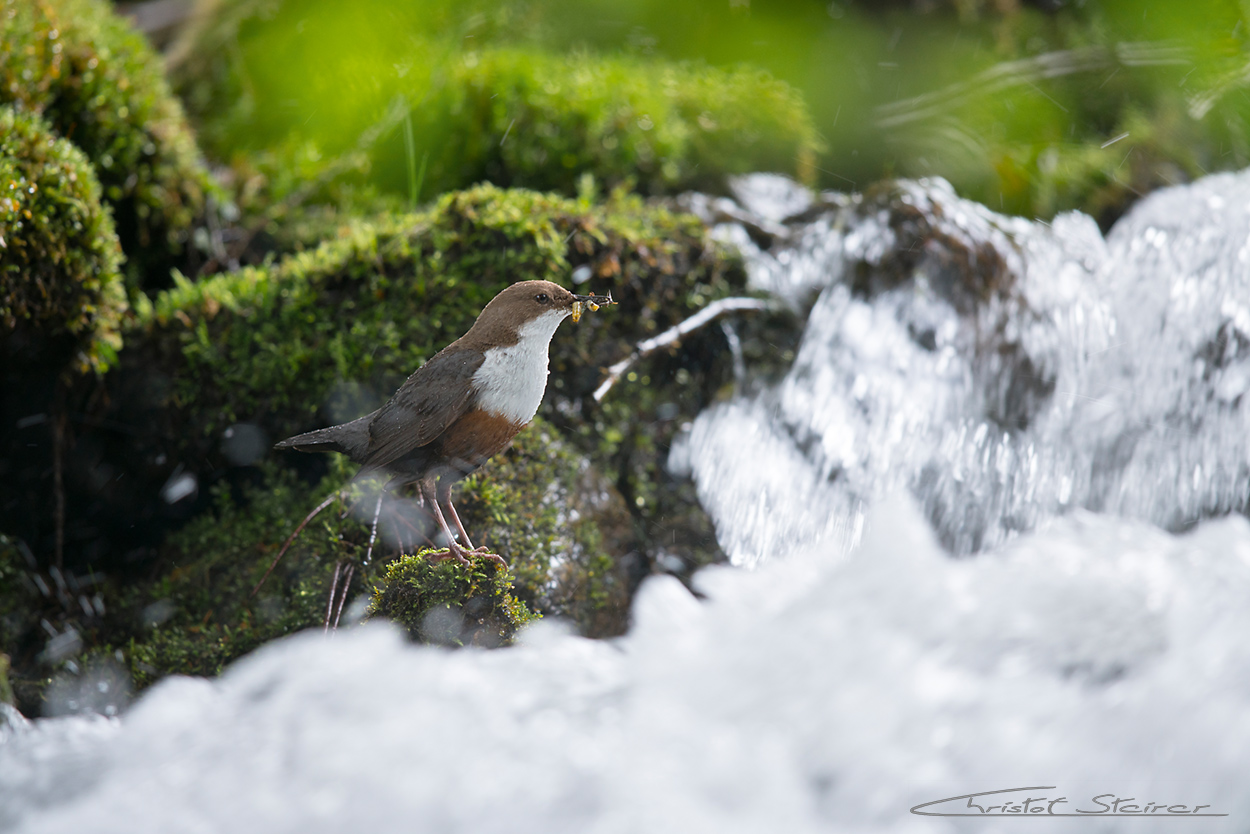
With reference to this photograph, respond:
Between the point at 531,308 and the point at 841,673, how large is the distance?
55.0 inches

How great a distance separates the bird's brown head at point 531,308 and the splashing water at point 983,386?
4.53 feet

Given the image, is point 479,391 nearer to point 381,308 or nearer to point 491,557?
point 491,557

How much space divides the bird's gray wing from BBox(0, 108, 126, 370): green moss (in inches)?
69.7

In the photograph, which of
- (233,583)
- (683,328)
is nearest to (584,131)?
(683,328)

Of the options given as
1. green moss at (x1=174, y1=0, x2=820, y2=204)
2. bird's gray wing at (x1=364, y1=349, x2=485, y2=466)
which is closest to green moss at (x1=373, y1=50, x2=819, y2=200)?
green moss at (x1=174, y1=0, x2=820, y2=204)

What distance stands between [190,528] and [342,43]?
4.40 metres

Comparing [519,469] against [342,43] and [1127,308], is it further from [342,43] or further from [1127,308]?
[342,43]

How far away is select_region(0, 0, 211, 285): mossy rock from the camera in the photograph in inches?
139

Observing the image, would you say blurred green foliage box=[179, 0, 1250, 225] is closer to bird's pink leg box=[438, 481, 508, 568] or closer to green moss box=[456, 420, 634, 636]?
green moss box=[456, 420, 634, 636]

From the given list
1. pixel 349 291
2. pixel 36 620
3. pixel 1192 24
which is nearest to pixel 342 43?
pixel 349 291

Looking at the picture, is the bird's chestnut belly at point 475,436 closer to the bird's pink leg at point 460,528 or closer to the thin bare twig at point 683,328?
the bird's pink leg at point 460,528

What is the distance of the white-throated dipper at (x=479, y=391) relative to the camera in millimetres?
2143

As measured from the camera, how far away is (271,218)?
4.75m

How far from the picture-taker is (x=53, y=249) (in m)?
3.00
